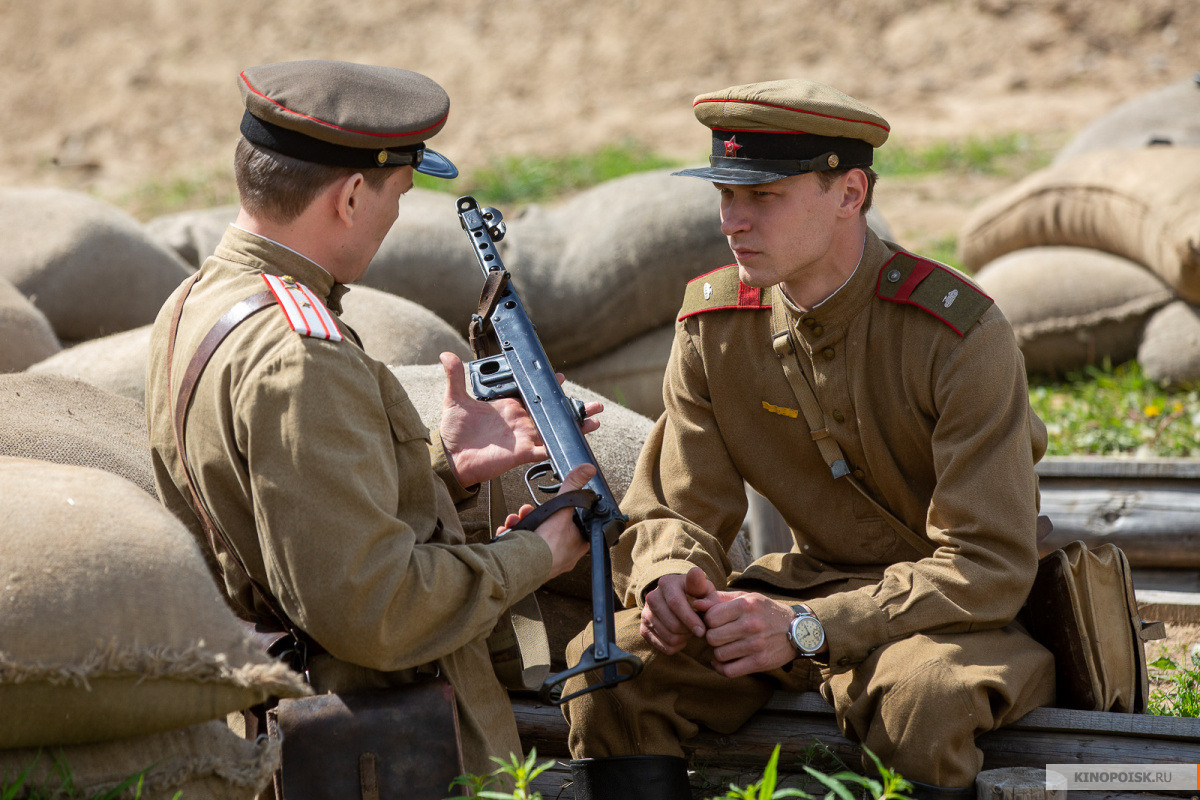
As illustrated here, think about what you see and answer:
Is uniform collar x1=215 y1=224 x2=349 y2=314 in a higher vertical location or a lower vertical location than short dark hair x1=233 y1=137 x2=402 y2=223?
lower

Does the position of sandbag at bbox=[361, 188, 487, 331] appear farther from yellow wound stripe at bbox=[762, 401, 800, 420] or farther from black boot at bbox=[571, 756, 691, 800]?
black boot at bbox=[571, 756, 691, 800]

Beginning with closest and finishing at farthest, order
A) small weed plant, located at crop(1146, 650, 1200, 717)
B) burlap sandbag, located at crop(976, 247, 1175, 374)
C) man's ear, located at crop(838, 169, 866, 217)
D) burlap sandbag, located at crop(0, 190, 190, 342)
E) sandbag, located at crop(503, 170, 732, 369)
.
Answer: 1. man's ear, located at crop(838, 169, 866, 217)
2. small weed plant, located at crop(1146, 650, 1200, 717)
3. burlap sandbag, located at crop(0, 190, 190, 342)
4. sandbag, located at crop(503, 170, 732, 369)
5. burlap sandbag, located at crop(976, 247, 1175, 374)

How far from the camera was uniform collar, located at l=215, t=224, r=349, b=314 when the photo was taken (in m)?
2.21

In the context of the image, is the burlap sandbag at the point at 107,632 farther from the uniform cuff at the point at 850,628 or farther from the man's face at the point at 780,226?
the man's face at the point at 780,226

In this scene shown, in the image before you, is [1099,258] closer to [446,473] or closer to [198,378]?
[446,473]

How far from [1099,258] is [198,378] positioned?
17.7 feet

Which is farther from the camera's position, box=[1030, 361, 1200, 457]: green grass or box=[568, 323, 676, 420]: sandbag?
box=[568, 323, 676, 420]: sandbag

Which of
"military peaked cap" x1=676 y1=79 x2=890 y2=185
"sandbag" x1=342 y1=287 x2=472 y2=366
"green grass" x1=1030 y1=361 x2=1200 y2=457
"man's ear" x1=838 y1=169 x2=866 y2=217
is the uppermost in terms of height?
"military peaked cap" x1=676 y1=79 x2=890 y2=185

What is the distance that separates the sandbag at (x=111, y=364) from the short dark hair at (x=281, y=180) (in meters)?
1.78

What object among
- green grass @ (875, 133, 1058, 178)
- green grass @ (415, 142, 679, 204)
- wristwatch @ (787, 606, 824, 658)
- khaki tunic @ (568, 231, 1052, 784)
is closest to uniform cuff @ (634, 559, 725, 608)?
khaki tunic @ (568, 231, 1052, 784)

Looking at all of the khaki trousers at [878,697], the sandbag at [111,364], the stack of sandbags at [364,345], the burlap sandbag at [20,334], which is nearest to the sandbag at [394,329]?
the stack of sandbags at [364,345]

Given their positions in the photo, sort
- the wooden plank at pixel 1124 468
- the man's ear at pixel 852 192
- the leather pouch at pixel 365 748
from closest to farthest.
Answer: the leather pouch at pixel 365 748 → the man's ear at pixel 852 192 → the wooden plank at pixel 1124 468

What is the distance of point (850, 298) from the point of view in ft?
9.04

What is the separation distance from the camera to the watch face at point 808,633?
2510 mm
